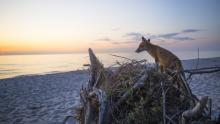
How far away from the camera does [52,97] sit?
14227 millimetres

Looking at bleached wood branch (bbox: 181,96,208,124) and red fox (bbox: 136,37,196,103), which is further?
red fox (bbox: 136,37,196,103)

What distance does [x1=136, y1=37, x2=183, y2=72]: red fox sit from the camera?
6300mm

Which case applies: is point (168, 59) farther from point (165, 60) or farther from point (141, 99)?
point (141, 99)

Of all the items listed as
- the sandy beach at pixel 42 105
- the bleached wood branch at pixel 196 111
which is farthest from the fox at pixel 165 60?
the sandy beach at pixel 42 105

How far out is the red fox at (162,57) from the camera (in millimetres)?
6300

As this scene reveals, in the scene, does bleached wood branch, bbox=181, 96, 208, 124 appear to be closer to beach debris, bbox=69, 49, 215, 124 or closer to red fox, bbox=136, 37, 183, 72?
beach debris, bbox=69, 49, 215, 124

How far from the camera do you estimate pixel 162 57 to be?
7.42 meters

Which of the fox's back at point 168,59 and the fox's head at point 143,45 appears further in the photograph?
the fox's head at point 143,45

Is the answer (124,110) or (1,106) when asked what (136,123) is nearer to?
(124,110)

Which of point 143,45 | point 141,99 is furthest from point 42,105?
point 141,99

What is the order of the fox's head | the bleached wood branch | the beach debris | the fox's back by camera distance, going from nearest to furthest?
1. the bleached wood branch
2. the beach debris
3. the fox's back
4. the fox's head

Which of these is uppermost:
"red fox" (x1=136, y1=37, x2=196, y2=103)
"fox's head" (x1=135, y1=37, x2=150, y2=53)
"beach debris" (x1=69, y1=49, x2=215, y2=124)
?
"fox's head" (x1=135, y1=37, x2=150, y2=53)

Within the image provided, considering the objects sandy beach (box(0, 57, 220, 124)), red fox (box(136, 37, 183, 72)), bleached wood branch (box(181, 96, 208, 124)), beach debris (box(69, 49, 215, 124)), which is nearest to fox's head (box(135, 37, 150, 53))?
red fox (box(136, 37, 183, 72))

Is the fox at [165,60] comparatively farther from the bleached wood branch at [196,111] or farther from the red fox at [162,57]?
the bleached wood branch at [196,111]
